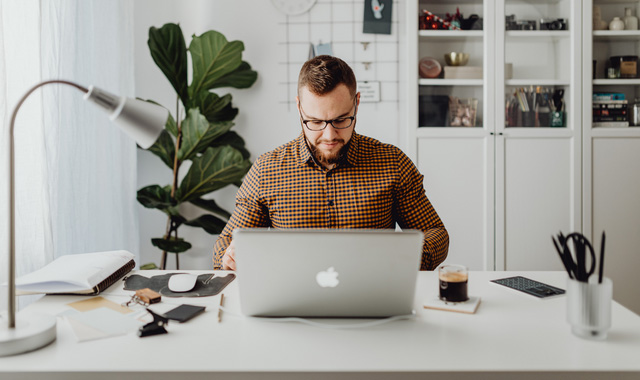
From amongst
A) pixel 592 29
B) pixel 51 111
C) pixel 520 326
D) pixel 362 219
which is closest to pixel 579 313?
pixel 520 326

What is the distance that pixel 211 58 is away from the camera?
2725 millimetres

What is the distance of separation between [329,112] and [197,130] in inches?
49.0

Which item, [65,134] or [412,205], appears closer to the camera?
[412,205]

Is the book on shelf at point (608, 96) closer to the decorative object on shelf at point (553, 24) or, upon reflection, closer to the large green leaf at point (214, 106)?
the decorative object on shelf at point (553, 24)

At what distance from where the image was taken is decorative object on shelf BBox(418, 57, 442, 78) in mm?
2855

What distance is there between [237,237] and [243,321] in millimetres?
216

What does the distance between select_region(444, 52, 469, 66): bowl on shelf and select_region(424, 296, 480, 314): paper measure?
6.27 ft

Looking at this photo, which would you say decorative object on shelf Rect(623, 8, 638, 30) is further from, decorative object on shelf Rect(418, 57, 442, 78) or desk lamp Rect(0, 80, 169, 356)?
desk lamp Rect(0, 80, 169, 356)

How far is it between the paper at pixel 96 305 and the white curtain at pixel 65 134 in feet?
1.95

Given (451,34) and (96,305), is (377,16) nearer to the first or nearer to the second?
(451,34)

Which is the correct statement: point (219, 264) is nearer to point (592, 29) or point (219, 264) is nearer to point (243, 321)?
point (243, 321)

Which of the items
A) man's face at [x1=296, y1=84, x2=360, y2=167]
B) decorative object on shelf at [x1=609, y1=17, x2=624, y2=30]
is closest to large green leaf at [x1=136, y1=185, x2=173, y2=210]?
man's face at [x1=296, y1=84, x2=360, y2=167]

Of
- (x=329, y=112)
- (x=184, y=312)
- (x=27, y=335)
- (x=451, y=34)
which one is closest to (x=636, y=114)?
(x=451, y=34)

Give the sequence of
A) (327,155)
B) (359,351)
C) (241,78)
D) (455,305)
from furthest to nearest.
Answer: (241,78) → (327,155) → (455,305) → (359,351)
